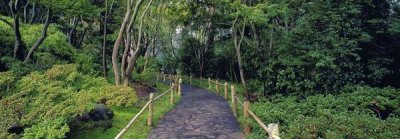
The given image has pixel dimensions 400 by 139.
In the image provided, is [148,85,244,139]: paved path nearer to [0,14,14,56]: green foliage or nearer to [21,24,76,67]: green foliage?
[21,24,76,67]: green foliage

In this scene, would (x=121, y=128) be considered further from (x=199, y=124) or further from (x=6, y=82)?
(x=6, y=82)

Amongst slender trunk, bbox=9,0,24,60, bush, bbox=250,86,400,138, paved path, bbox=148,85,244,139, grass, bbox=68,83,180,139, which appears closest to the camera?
bush, bbox=250,86,400,138

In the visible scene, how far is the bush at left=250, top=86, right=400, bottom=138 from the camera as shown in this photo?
867 centimetres

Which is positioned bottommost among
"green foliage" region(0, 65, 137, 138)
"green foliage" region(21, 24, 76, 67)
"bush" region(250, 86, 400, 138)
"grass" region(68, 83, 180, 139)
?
"grass" region(68, 83, 180, 139)

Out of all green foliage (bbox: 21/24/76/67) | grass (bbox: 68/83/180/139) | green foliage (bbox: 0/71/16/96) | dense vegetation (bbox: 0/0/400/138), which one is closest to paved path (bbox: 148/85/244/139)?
grass (bbox: 68/83/180/139)

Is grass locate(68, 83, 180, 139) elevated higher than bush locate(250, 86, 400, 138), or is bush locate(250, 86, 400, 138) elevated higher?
bush locate(250, 86, 400, 138)

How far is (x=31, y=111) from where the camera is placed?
9594 millimetres

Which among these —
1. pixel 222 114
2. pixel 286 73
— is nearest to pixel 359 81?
pixel 286 73

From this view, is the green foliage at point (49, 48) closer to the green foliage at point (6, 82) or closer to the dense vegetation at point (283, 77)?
the dense vegetation at point (283, 77)

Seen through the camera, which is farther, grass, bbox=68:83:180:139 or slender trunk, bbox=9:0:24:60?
slender trunk, bbox=9:0:24:60

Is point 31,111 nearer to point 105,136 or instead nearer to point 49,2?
point 105,136

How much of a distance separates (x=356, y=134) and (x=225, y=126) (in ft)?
15.2

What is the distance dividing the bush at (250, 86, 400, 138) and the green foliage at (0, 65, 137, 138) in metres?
5.48

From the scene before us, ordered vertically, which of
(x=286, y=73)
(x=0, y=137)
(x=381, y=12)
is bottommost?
(x=0, y=137)
